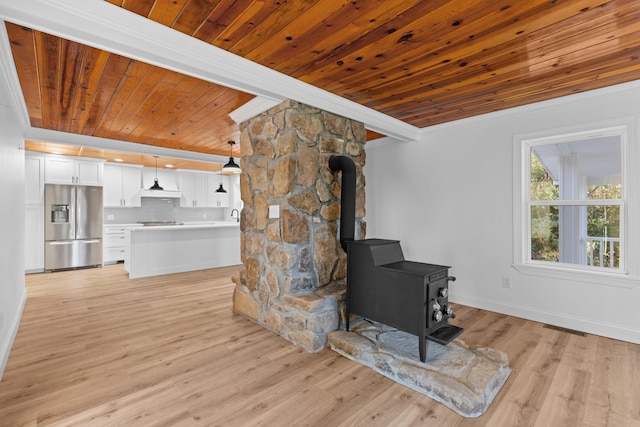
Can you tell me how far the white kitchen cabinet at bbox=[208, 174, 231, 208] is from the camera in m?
8.60

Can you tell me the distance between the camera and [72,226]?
6.05 m

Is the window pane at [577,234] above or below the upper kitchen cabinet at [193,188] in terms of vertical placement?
below

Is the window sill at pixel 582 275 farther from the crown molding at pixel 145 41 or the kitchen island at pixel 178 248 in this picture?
the kitchen island at pixel 178 248

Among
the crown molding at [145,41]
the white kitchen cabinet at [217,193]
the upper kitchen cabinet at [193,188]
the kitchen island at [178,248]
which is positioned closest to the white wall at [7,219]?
the crown molding at [145,41]

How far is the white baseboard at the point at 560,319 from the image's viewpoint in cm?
277

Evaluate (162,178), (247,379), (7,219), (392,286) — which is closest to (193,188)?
(162,178)

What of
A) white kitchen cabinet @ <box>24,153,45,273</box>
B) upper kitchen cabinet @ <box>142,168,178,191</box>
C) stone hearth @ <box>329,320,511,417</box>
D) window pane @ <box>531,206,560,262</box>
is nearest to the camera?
stone hearth @ <box>329,320,511,417</box>

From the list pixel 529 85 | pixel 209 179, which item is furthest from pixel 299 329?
pixel 209 179

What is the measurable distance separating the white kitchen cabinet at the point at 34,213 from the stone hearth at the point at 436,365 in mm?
6153

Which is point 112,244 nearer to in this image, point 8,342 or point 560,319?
point 8,342

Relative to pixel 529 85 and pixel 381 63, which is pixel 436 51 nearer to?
pixel 381 63

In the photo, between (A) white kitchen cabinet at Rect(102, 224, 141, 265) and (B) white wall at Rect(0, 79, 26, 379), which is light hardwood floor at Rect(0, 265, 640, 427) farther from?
(A) white kitchen cabinet at Rect(102, 224, 141, 265)

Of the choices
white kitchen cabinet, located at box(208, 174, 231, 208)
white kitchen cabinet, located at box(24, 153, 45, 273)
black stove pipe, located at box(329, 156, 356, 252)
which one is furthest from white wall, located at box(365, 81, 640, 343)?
white kitchen cabinet, located at box(24, 153, 45, 273)

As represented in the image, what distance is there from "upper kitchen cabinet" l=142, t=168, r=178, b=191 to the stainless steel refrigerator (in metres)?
1.18
